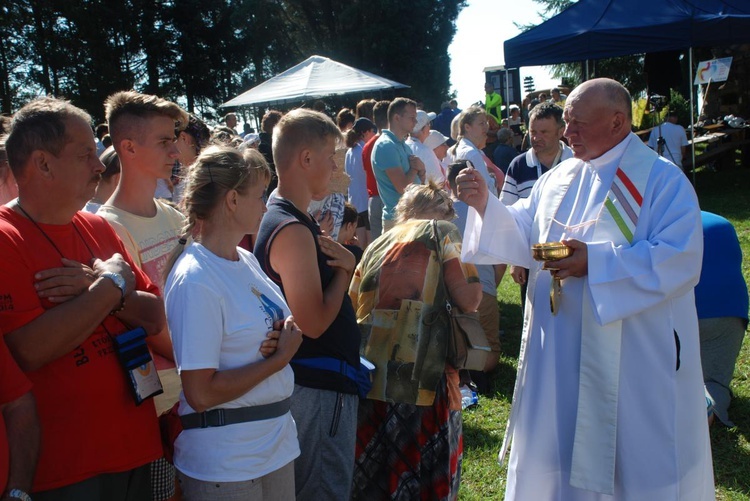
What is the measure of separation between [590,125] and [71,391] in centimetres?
253

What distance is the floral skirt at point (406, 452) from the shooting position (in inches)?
130

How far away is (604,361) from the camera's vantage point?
305 centimetres

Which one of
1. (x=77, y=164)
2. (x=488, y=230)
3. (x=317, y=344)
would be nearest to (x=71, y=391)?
(x=77, y=164)

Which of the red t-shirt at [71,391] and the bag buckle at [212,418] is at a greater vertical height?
the red t-shirt at [71,391]

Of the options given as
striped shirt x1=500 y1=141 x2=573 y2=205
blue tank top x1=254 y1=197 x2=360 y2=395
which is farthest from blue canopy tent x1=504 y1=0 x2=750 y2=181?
blue tank top x1=254 y1=197 x2=360 y2=395

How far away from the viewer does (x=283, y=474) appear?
2.29 m

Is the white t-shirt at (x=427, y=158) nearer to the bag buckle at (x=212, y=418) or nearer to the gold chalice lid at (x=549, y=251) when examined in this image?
the gold chalice lid at (x=549, y=251)

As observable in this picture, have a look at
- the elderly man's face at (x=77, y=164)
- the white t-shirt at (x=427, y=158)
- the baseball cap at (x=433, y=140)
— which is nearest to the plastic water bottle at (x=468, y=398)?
the white t-shirt at (x=427, y=158)

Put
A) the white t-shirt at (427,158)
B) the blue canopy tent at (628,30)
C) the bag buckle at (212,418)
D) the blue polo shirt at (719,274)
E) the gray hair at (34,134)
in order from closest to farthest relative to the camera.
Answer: the gray hair at (34,134) < the bag buckle at (212,418) < the blue polo shirt at (719,274) < the white t-shirt at (427,158) < the blue canopy tent at (628,30)

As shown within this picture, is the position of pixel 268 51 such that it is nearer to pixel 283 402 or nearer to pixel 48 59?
pixel 48 59

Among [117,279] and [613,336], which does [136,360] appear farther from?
[613,336]

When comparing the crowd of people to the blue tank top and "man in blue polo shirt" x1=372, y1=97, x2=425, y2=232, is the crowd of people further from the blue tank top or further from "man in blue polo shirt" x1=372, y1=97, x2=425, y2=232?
"man in blue polo shirt" x1=372, y1=97, x2=425, y2=232

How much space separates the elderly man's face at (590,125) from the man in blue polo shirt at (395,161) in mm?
3395

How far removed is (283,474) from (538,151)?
13.8ft
